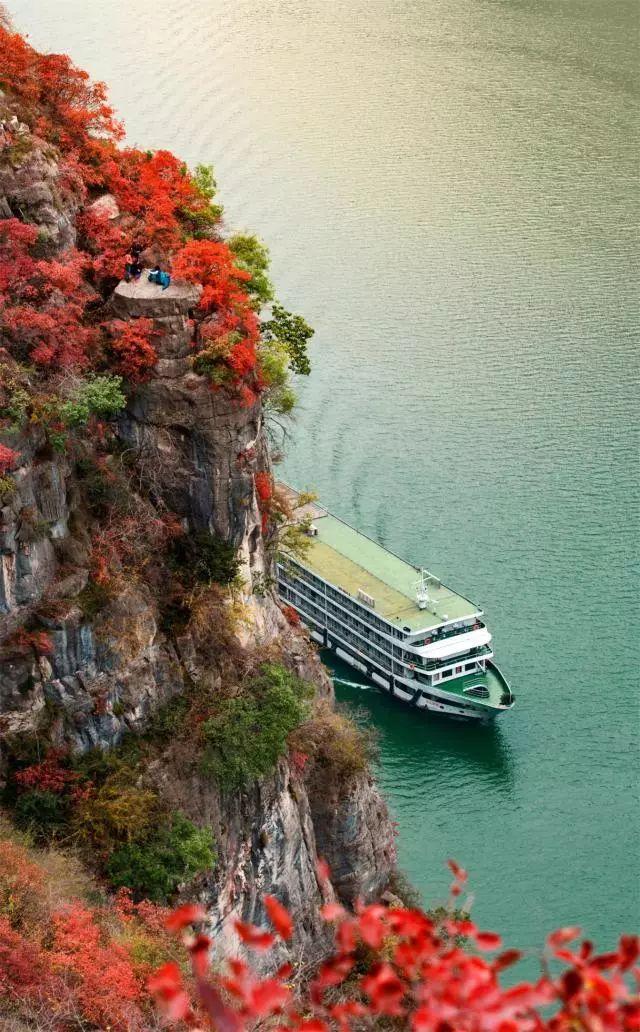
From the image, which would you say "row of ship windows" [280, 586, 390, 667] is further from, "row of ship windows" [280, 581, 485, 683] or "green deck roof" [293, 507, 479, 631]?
"green deck roof" [293, 507, 479, 631]

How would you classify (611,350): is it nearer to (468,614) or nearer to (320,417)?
(320,417)

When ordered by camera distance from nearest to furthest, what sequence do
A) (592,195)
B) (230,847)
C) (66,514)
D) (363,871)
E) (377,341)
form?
(66,514)
(230,847)
(363,871)
(377,341)
(592,195)

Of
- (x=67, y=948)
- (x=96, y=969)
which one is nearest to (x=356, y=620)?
(x=67, y=948)

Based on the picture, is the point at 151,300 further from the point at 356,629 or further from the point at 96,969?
the point at 356,629

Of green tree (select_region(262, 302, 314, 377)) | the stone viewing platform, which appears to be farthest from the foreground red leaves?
green tree (select_region(262, 302, 314, 377))

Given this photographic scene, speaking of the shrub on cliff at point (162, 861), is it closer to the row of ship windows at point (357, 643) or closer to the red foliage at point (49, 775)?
the red foliage at point (49, 775)

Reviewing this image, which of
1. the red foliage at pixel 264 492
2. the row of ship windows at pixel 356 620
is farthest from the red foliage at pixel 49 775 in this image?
the row of ship windows at pixel 356 620

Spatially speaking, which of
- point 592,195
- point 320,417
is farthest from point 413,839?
point 592,195
